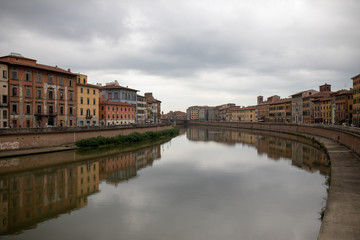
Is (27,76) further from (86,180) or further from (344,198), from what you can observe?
(344,198)

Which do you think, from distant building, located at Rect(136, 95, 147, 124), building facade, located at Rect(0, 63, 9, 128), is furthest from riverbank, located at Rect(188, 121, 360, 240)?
distant building, located at Rect(136, 95, 147, 124)

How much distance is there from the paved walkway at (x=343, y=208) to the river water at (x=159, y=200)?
126 cm

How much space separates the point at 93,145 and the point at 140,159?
10.9 meters

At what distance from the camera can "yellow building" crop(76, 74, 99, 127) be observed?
47531 mm

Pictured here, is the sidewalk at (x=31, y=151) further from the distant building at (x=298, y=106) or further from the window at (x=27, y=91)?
the distant building at (x=298, y=106)

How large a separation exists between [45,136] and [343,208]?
33.5 metres

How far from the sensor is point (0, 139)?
28656mm

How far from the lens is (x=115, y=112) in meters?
59.2

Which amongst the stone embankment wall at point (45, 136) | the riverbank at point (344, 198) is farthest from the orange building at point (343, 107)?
the stone embankment wall at point (45, 136)

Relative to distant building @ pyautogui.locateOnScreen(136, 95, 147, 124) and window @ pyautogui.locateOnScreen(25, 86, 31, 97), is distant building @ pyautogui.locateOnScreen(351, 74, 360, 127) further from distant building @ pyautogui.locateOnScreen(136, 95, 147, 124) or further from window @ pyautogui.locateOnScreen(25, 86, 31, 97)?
window @ pyautogui.locateOnScreen(25, 86, 31, 97)

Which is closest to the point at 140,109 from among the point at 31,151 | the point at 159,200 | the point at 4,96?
the point at 4,96

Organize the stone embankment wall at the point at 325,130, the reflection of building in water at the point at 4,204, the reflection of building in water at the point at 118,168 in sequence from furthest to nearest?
the stone embankment wall at the point at 325,130, the reflection of building in water at the point at 118,168, the reflection of building in water at the point at 4,204

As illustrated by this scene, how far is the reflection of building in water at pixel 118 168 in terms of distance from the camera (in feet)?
74.2

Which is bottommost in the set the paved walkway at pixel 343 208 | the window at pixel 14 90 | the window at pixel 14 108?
the paved walkway at pixel 343 208
